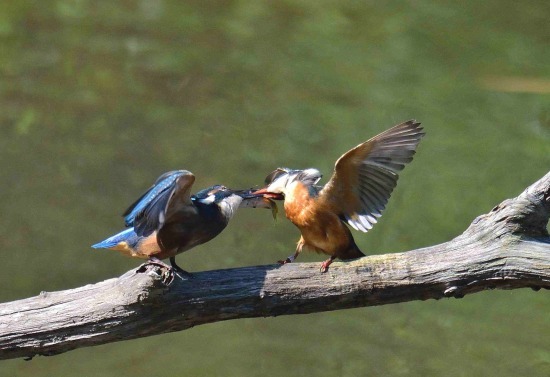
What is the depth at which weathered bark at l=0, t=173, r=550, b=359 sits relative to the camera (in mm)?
2920

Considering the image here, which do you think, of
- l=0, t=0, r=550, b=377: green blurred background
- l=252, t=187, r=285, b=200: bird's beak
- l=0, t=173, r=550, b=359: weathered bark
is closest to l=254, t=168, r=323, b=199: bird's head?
l=252, t=187, r=285, b=200: bird's beak

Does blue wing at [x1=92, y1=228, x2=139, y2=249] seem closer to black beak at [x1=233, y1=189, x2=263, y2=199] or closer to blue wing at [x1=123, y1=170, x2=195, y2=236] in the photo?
blue wing at [x1=123, y1=170, x2=195, y2=236]

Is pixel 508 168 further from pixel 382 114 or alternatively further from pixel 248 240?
pixel 248 240

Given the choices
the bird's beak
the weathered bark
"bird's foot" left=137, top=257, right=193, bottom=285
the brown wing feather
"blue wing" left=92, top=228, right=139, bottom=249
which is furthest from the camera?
the bird's beak

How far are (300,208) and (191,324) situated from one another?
57 cm

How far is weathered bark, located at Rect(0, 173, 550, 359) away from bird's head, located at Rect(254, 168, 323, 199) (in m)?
0.40

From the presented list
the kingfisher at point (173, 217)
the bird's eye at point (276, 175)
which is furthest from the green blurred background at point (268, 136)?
the kingfisher at point (173, 217)

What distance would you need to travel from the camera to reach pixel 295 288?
302 cm

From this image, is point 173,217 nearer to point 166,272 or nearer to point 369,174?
point 166,272

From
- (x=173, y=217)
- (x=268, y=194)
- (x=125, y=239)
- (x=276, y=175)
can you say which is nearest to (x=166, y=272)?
(x=173, y=217)

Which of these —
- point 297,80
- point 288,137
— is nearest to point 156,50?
point 297,80

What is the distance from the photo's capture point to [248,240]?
5.80 meters

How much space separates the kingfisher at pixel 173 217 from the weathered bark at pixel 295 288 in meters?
0.13

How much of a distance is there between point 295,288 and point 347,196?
17.0 inches
